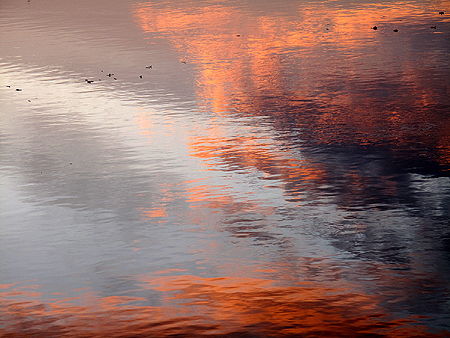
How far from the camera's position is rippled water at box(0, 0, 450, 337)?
372cm

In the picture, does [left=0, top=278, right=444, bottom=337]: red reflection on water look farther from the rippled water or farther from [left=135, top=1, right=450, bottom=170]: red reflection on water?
[left=135, top=1, right=450, bottom=170]: red reflection on water

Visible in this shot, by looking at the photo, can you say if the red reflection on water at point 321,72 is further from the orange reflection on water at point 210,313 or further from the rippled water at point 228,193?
the orange reflection on water at point 210,313

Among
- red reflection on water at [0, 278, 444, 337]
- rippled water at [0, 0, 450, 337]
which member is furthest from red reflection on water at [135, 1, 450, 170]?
red reflection on water at [0, 278, 444, 337]

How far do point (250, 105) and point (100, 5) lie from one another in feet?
41.8

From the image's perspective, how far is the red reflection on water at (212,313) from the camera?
137 inches

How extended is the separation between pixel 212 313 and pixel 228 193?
6.08ft

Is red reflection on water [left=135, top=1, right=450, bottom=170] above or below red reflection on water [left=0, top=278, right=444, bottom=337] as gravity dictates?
above

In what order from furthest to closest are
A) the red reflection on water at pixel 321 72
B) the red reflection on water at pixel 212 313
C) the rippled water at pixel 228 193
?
the red reflection on water at pixel 321 72, the rippled water at pixel 228 193, the red reflection on water at pixel 212 313

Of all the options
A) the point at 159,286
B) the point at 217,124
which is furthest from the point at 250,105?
the point at 159,286

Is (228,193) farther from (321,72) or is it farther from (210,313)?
(321,72)

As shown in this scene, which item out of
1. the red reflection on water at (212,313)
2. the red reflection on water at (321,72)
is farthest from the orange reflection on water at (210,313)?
the red reflection on water at (321,72)

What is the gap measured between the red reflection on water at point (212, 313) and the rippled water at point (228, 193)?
0.01 m

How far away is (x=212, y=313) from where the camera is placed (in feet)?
12.0

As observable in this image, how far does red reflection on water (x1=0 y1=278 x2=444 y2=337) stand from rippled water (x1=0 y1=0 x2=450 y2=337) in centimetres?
1
